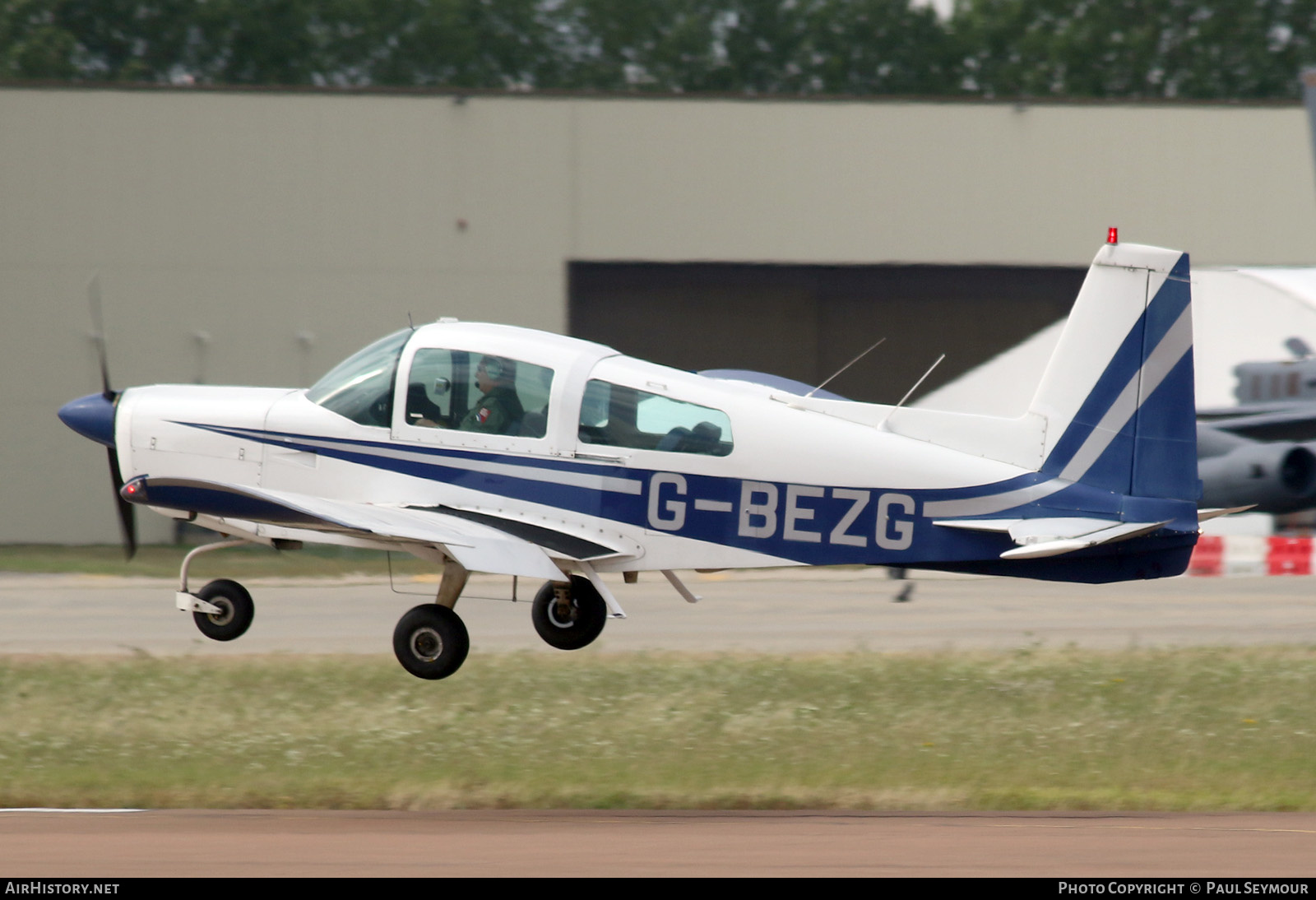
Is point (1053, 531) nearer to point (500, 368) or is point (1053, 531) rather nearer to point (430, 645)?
point (500, 368)

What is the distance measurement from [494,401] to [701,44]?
5656 centimetres

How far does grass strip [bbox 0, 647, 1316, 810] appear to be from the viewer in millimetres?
11867

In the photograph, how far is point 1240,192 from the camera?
30.3 meters

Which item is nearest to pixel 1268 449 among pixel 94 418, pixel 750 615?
pixel 750 615

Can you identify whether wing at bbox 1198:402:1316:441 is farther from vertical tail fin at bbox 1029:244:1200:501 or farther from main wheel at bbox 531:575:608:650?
main wheel at bbox 531:575:608:650

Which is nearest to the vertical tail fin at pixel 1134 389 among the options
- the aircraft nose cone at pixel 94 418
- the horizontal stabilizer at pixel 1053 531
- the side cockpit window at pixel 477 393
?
the horizontal stabilizer at pixel 1053 531

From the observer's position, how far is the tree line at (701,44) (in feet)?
201

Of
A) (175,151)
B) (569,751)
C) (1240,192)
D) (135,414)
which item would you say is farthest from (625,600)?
(1240,192)

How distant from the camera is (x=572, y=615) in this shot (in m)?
12.9

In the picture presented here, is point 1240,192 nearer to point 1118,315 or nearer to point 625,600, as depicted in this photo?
point 625,600

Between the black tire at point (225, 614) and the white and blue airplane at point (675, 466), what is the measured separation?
2cm

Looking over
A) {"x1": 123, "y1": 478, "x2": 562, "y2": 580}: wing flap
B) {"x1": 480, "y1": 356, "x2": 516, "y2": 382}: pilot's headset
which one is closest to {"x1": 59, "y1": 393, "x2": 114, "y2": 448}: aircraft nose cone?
{"x1": 123, "y1": 478, "x2": 562, "y2": 580}: wing flap

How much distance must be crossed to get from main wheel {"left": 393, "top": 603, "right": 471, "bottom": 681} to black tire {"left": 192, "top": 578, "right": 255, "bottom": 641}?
1226 mm

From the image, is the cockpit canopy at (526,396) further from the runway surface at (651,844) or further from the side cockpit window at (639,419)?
the runway surface at (651,844)
